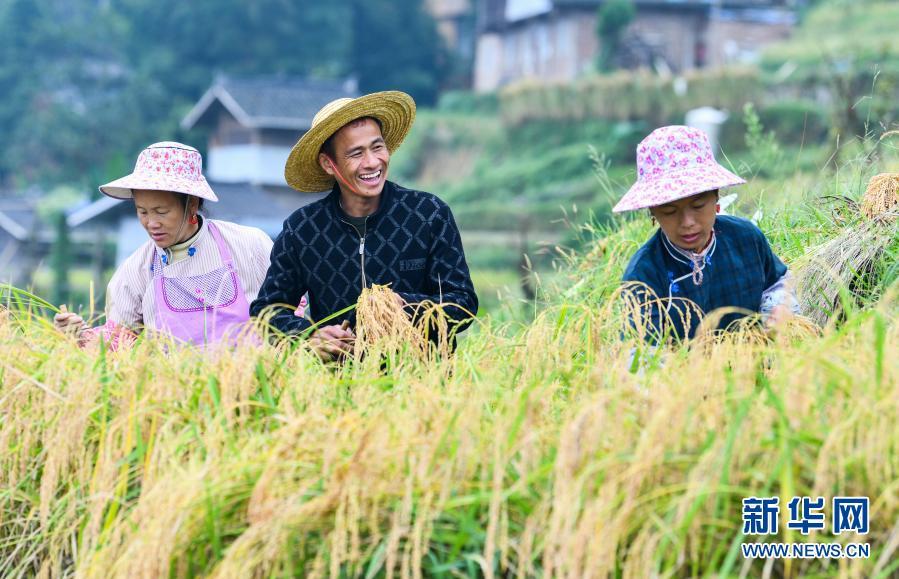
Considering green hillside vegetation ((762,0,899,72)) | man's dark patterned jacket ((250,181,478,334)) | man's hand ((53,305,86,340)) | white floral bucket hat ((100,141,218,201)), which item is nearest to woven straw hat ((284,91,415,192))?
man's dark patterned jacket ((250,181,478,334))

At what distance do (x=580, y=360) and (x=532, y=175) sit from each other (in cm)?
2481

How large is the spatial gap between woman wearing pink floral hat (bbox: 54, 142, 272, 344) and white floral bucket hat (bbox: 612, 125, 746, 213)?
1.19 metres

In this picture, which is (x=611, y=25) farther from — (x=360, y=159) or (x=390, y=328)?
(x=390, y=328)

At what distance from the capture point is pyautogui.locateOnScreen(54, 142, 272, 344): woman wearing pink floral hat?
355 centimetres

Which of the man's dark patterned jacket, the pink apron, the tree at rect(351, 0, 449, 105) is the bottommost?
the pink apron

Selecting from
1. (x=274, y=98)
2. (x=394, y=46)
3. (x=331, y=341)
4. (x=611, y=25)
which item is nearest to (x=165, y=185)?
(x=331, y=341)

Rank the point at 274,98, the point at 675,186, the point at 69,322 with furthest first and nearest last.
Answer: the point at 274,98 < the point at 69,322 < the point at 675,186

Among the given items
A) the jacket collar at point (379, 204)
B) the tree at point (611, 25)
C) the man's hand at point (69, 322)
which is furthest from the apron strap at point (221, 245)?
the tree at point (611, 25)

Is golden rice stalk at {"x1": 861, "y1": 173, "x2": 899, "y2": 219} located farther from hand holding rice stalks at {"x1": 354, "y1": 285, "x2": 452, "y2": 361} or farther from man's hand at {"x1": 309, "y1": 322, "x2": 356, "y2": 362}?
man's hand at {"x1": 309, "y1": 322, "x2": 356, "y2": 362}

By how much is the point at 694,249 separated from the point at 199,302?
55.2 inches

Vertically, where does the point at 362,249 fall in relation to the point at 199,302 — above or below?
above

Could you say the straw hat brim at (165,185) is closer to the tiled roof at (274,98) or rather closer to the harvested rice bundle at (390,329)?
the harvested rice bundle at (390,329)

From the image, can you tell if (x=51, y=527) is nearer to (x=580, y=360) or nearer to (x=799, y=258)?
(x=580, y=360)

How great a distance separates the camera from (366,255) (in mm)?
3412
